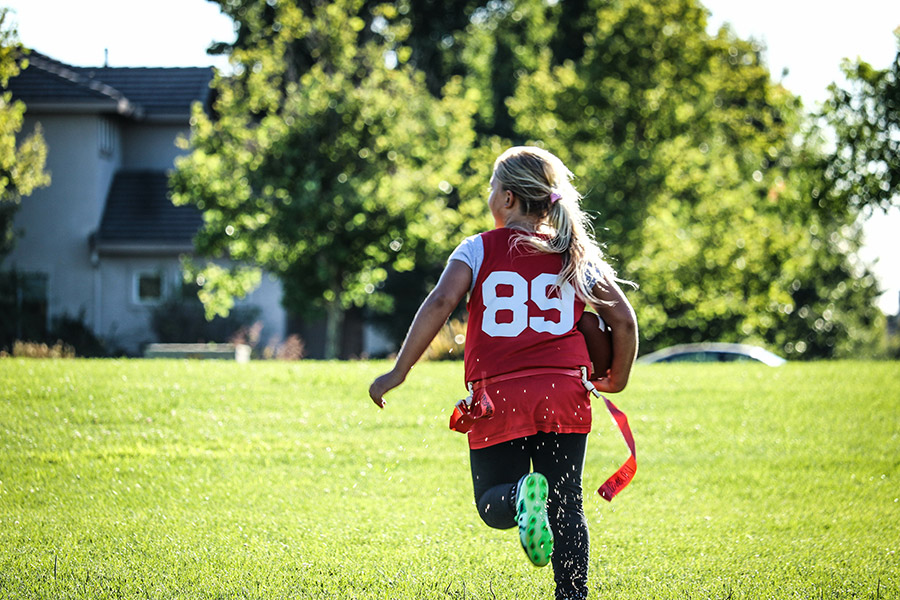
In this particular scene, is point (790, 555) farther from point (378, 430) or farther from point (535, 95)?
point (535, 95)

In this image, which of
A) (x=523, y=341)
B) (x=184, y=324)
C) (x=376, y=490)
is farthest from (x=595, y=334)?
(x=184, y=324)

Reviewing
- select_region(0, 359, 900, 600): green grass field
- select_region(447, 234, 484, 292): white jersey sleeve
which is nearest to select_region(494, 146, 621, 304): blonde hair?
select_region(447, 234, 484, 292): white jersey sleeve

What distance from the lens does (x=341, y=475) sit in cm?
756

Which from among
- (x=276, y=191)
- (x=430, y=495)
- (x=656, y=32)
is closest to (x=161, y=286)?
(x=276, y=191)

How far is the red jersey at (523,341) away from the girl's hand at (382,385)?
1.02 ft

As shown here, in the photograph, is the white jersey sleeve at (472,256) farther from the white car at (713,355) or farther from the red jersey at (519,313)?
the white car at (713,355)

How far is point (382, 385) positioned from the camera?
3.98 metres

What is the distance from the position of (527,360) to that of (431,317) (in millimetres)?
407

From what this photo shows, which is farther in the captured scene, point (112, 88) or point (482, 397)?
point (112, 88)

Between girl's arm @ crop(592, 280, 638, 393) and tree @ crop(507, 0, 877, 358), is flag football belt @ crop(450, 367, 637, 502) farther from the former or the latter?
tree @ crop(507, 0, 877, 358)

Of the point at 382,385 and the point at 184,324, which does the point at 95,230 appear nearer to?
the point at 184,324

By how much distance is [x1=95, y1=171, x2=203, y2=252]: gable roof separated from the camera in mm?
27188

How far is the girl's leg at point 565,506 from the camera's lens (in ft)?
13.2

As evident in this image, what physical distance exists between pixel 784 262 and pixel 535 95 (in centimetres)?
803
